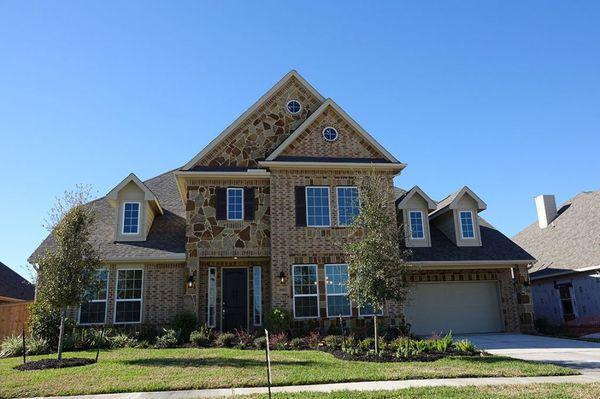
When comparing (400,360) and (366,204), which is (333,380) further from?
(366,204)

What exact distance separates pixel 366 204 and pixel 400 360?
430cm

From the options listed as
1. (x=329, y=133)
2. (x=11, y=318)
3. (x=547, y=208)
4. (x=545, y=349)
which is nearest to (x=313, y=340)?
(x=545, y=349)

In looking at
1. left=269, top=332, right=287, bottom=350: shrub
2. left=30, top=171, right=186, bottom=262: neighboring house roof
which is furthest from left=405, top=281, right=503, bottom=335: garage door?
left=30, top=171, right=186, bottom=262: neighboring house roof

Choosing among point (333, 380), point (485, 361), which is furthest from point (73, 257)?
point (485, 361)

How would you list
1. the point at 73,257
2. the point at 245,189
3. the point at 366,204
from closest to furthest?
the point at 73,257 < the point at 366,204 < the point at 245,189

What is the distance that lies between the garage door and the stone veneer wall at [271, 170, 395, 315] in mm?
4342

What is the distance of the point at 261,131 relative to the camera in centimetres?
1872

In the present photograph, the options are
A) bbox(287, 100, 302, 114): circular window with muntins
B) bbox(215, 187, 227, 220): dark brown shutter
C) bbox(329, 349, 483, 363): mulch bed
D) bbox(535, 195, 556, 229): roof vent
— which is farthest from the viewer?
bbox(535, 195, 556, 229): roof vent

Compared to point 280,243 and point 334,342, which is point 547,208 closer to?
point 280,243

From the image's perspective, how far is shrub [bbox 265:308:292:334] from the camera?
51.6ft

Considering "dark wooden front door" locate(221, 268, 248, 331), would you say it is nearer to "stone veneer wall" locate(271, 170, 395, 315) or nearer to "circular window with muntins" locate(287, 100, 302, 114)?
"stone veneer wall" locate(271, 170, 395, 315)

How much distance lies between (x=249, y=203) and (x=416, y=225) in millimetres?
7111

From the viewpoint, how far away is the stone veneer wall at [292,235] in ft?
54.7

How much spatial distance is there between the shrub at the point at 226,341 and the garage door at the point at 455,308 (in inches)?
300
